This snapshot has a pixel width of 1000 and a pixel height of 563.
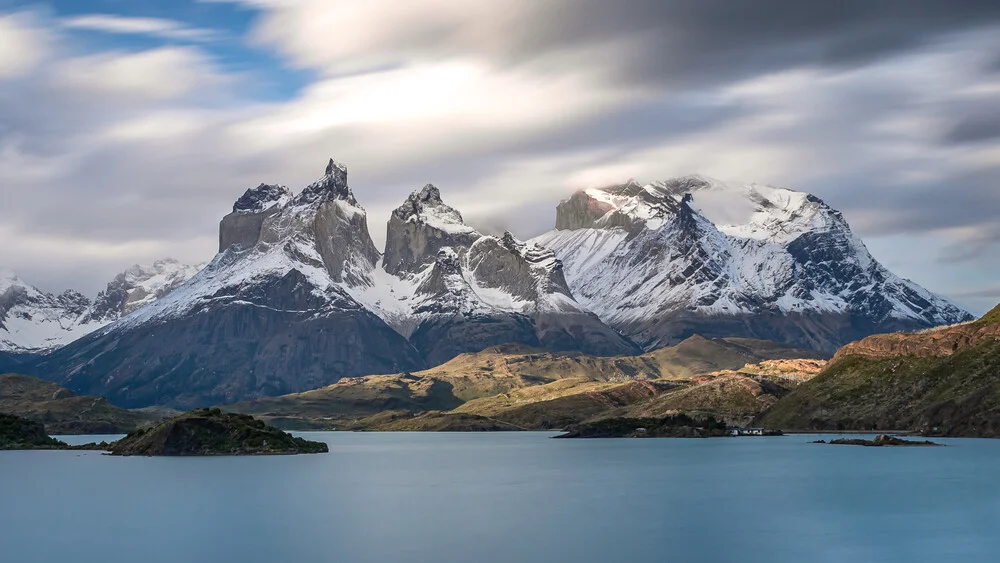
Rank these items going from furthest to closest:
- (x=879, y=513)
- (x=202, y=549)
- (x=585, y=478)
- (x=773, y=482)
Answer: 1. (x=585, y=478)
2. (x=773, y=482)
3. (x=879, y=513)
4. (x=202, y=549)

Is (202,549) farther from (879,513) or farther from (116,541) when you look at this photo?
(879,513)

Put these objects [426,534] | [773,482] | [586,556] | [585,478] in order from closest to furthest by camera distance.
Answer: [586,556] → [426,534] → [773,482] → [585,478]

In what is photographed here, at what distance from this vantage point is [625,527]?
413 ft

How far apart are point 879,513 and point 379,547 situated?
61.8 metres

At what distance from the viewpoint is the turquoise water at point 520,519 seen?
108688 millimetres

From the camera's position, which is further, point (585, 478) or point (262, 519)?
point (585, 478)

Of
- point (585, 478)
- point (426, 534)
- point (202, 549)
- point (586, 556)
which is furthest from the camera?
point (585, 478)

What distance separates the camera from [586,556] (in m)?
105

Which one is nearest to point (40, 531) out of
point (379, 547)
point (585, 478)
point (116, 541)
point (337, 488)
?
point (116, 541)

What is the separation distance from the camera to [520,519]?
13412 cm

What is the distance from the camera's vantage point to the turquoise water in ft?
357

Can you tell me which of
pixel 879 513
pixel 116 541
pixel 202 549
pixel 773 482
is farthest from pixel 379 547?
→ pixel 773 482

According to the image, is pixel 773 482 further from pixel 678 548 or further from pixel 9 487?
A: pixel 9 487

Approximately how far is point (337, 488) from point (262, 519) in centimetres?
4379
